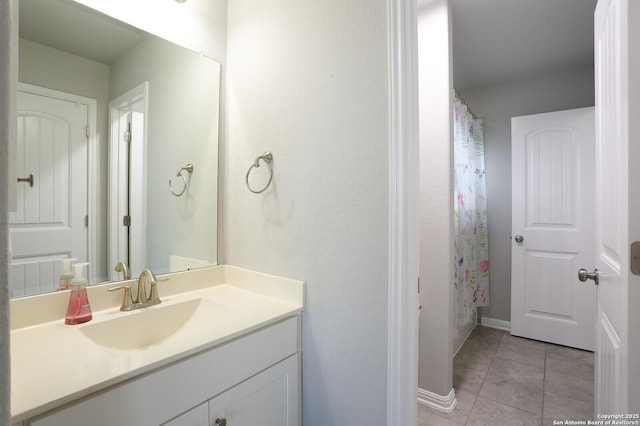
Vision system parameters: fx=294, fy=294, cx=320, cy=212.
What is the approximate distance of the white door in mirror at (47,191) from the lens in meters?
0.94

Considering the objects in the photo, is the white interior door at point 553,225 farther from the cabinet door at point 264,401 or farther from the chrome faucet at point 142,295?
the chrome faucet at point 142,295

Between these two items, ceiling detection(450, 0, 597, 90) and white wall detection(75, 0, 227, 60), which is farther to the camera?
ceiling detection(450, 0, 597, 90)

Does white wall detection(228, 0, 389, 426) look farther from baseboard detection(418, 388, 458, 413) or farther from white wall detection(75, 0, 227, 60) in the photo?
baseboard detection(418, 388, 458, 413)

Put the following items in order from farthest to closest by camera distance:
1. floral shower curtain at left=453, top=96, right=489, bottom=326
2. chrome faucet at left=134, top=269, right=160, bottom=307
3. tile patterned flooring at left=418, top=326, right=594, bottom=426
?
floral shower curtain at left=453, top=96, right=489, bottom=326
tile patterned flooring at left=418, top=326, right=594, bottom=426
chrome faucet at left=134, top=269, right=160, bottom=307

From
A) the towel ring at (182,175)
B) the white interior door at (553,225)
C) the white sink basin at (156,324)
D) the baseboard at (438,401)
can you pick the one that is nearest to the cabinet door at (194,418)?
the white sink basin at (156,324)

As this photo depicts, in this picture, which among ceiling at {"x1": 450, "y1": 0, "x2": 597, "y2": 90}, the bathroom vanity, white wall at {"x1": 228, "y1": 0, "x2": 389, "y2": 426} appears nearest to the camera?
the bathroom vanity

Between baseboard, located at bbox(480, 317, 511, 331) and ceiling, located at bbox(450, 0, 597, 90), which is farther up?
ceiling, located at bbox(450, 0, 597, 90)

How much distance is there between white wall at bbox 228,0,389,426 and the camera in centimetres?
100

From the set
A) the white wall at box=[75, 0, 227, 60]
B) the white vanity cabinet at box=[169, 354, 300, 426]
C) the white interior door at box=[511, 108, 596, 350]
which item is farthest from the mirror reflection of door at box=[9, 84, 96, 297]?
the white interior door at box=[511, 108, 596, 350]

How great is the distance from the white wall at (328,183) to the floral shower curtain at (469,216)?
1.28 meters

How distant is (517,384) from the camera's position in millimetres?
1984

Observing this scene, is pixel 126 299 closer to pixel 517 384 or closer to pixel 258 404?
pixel 258 404

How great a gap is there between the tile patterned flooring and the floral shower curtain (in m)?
0.34

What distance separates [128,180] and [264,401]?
99 centimetres
